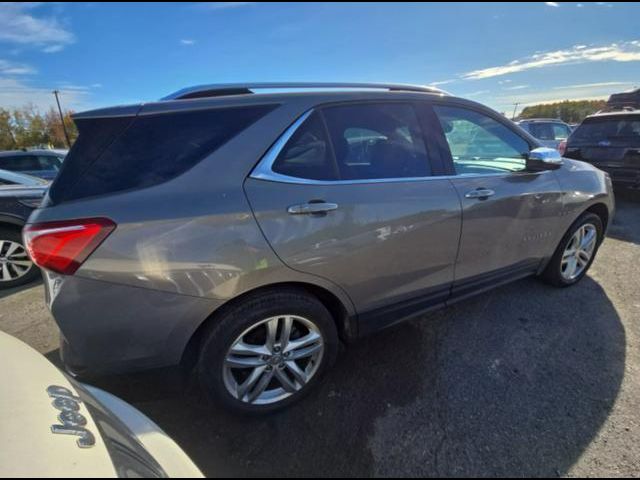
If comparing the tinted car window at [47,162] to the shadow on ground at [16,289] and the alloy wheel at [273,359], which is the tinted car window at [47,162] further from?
the alloy wheel at [273,359]

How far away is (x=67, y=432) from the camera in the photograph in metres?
1.10

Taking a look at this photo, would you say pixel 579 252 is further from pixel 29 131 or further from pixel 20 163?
pixel 29 131

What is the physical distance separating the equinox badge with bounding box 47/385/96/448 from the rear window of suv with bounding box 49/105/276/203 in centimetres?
81

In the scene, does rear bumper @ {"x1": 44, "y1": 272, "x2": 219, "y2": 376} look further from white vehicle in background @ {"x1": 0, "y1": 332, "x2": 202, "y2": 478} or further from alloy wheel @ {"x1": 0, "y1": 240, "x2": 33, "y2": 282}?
alloy wheel @ {"x1": 0, "y1": 240, "x2": 33, "y2": 282}

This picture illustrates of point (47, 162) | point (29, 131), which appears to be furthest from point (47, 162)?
point (29, 131)

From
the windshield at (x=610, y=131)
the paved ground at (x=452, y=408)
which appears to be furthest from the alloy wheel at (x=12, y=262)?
the windshield at (x=610, y=131)

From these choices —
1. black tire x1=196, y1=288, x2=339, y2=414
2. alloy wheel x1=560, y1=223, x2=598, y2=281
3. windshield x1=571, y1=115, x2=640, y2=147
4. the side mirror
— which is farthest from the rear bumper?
windshield x1=571, y1=115, x2=640, y2=147

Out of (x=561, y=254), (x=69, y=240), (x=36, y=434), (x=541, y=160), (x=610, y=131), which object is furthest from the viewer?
(x=610, y=131)

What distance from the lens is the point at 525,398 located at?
6.89ft

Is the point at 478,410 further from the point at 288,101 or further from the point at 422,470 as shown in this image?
the point at 288,101

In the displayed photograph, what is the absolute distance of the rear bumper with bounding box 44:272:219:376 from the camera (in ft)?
5.04

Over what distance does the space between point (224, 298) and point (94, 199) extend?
2.37 ft

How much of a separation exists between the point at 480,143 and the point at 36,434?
308 centimetres

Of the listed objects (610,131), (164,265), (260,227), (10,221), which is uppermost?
(610,131)
